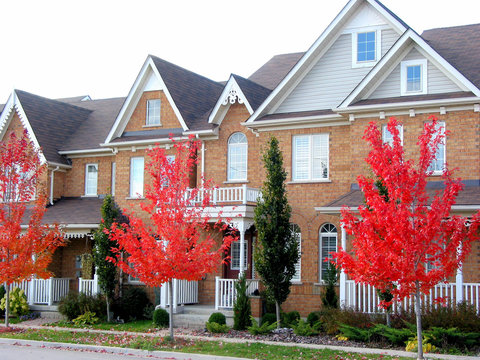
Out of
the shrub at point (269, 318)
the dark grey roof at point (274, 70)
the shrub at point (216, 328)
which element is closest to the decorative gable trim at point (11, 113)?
the dark grey roof at point (274, 70)

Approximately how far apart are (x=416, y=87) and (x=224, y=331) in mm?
10609

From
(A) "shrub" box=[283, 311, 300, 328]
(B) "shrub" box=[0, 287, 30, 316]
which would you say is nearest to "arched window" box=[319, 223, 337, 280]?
(A) "shrub" box=[283, 311, 300, 328]

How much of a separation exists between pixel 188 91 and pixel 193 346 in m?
14.1

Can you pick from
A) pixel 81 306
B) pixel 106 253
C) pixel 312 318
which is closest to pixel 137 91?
pixel 106 253

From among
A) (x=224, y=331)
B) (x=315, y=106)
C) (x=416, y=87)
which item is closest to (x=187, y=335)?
(x=224, y=331)

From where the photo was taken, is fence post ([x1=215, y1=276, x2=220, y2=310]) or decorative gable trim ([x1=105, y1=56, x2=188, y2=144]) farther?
decorative gable trim ([x1=105, y1=56, x2=188, y2=144])

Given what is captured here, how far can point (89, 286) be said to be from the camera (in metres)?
25.7

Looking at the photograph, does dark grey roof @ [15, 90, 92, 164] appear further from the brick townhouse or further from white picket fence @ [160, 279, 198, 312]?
white picket fence @ [160, 279, 198, 312]

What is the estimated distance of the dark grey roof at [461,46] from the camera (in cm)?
2252

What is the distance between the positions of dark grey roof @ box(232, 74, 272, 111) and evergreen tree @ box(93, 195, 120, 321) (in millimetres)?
6786

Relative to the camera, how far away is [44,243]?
23.3 m

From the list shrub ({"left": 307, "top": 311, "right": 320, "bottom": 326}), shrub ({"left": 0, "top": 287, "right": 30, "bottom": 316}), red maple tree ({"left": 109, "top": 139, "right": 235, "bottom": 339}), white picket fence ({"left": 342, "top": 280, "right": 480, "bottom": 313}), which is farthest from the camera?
shrub ({"left": 0, "top": 287, "right": 30, "bottom": 316})

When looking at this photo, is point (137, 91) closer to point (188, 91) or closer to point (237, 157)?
point (188, 91)

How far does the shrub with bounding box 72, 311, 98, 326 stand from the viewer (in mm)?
23609
